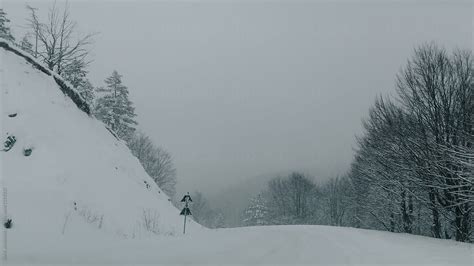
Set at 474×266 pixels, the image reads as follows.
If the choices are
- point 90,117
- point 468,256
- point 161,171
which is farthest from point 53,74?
point 161,171

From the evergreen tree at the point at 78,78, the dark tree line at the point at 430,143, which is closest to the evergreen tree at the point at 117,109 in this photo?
the evergreen tree at the point at 78,78

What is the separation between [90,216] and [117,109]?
29118 mm

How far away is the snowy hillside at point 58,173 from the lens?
8.84m

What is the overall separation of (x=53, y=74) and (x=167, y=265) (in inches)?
619

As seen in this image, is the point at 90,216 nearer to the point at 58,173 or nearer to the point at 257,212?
the point at 58,173

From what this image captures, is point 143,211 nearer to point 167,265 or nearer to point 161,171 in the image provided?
point 167,265

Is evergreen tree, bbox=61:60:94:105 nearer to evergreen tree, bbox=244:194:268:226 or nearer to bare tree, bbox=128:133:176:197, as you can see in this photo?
bare tree, bbox=128:133:176:197

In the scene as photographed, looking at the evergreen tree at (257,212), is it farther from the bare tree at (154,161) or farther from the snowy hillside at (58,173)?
the snowy hillside at (58,173)

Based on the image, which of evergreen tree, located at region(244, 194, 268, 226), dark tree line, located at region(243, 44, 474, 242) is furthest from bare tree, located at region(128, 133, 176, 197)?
dark tree line, located at region(243, 44, 474, 242)

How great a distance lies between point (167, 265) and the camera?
15.1 ft

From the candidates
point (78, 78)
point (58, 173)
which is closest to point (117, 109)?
point (78, 78)

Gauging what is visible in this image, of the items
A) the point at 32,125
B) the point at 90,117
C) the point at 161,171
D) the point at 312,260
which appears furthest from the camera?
the point at 161,171

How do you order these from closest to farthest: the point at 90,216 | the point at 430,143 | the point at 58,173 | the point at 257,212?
the point at 90,216 < the point at 58,173 < the point at 430,143 < the point at 257,212

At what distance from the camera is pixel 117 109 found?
1459 inches
